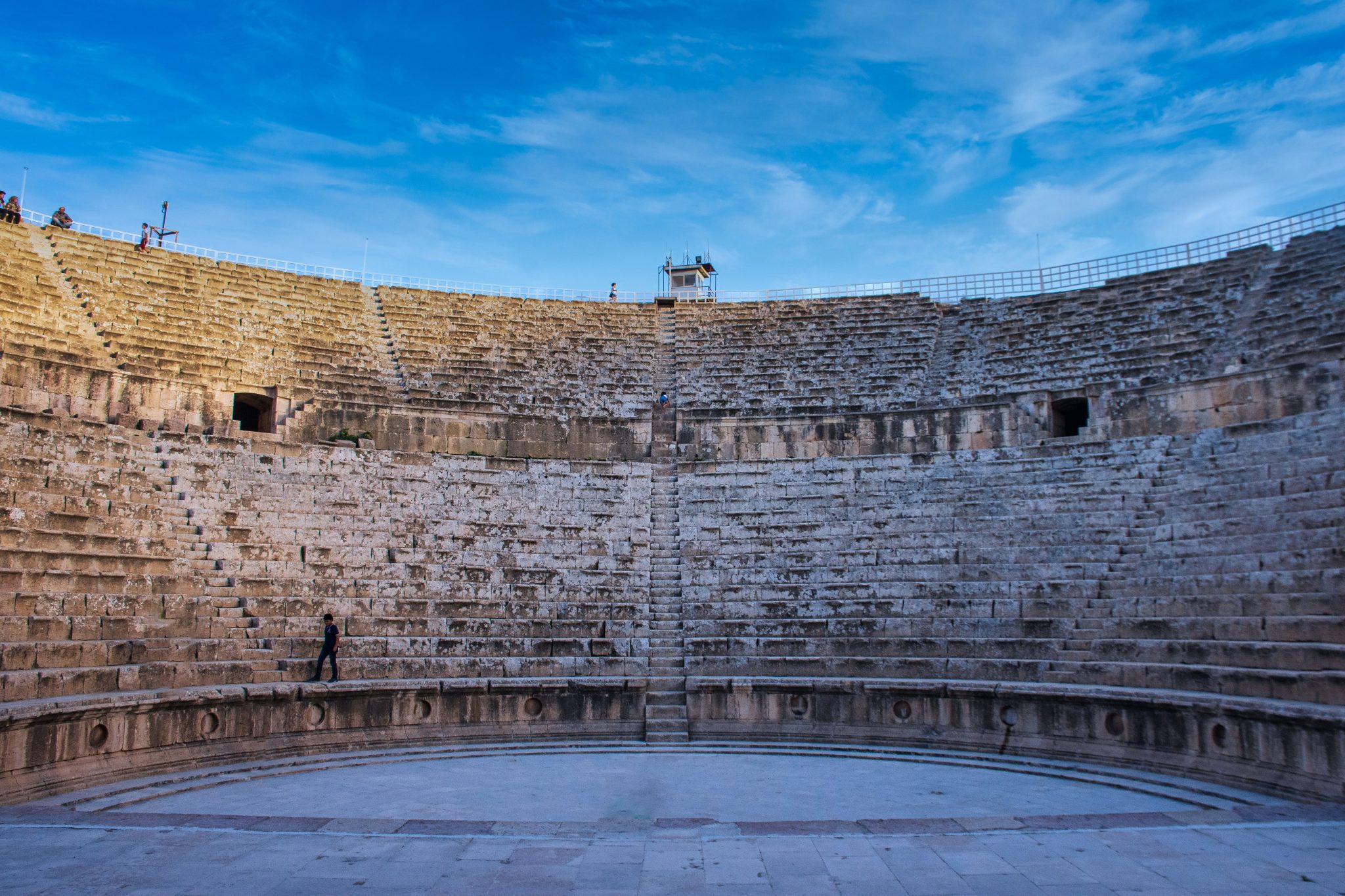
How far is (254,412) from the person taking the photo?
20.0 metres

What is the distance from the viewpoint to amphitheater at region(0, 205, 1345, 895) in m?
8.23

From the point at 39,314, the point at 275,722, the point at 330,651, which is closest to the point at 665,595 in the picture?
the point at 330,651

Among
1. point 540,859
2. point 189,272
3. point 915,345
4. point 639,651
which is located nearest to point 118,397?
point 189,272

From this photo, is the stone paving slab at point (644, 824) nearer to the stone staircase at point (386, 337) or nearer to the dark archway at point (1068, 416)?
the dark archway at point (1068, 416)

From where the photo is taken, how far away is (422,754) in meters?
12.9

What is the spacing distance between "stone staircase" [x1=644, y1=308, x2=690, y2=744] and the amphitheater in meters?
0.07

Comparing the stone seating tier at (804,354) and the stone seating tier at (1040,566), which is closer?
the stone seating tier at (1040,566)

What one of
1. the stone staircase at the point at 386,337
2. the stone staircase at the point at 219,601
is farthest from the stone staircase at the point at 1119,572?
the stone staircase at the point at 386,337

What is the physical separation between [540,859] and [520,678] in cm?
708

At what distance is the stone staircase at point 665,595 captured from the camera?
557 inches

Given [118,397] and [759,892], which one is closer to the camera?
[759,892]

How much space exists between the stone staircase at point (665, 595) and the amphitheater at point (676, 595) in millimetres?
67

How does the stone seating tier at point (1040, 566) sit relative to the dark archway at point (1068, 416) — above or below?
below

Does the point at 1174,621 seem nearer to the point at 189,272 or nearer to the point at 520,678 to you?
the point at 520,678
